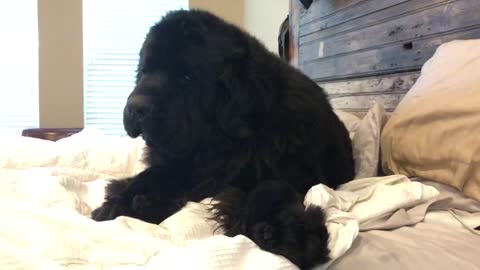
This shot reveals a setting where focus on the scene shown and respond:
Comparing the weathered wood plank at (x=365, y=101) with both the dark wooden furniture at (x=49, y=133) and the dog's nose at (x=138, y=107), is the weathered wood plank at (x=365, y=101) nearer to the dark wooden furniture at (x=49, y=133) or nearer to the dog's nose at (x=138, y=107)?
the dog's nose at (x=138, y=107)

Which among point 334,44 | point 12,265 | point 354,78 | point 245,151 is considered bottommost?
point 12,265

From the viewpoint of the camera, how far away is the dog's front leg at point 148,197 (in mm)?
991

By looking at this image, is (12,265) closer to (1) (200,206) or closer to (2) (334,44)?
(1) (200,206)

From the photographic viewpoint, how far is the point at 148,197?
1025mm

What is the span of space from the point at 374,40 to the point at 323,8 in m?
0.69

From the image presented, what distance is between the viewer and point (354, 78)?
2.34m

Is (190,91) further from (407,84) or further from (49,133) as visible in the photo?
(49,133)

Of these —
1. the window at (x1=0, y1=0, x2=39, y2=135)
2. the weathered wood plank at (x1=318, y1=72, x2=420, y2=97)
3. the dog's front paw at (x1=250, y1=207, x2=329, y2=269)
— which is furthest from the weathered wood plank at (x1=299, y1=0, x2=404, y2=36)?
the window at (x1=0, y1=0, x2=39, y2=135)

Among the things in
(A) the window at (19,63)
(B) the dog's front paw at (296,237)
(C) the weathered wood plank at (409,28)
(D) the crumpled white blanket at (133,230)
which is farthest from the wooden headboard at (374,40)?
(A) the window at (19,63)

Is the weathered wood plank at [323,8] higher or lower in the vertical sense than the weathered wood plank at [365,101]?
higher

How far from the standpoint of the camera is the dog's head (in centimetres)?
100

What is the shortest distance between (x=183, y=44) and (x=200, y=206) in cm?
35

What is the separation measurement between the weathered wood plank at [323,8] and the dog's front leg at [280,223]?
67.2 inches

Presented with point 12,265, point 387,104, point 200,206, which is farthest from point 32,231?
point 387,104
